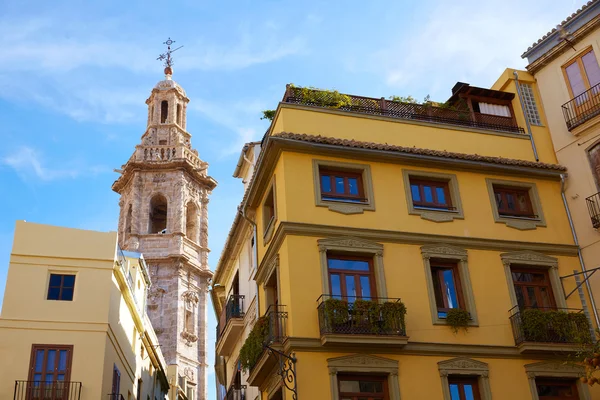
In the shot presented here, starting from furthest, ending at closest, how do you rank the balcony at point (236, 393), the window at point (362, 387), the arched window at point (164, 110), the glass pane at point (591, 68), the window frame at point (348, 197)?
the arched window at point (164, 110)
the balcony at point (236, 393)
the glass pane at point (591, 68)
the window frame at point (348, 197)
the window at point (362, 387)

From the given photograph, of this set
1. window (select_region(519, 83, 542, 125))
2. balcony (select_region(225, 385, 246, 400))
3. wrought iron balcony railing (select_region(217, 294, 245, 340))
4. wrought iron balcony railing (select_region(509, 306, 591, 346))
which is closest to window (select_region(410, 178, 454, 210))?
wrought iron balcony railing (select_region(509, 306, 591, 346))

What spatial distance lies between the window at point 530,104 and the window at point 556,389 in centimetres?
857

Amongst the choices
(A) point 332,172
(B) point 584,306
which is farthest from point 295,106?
(B) point 584,306

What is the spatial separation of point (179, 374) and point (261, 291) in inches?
1234

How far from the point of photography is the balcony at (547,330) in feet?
66.3

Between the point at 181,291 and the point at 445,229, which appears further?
the point at 181,291

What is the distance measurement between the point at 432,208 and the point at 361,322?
4642 millimetres

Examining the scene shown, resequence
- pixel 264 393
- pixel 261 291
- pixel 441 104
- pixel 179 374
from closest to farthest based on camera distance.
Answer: pixel 264 393 → pixel 261 291 → pixel 441 104 → pixel 179 374

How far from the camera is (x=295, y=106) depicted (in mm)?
22891

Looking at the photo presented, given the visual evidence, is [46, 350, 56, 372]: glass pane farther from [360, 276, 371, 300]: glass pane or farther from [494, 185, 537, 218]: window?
[494, 185, 537, 218]: window

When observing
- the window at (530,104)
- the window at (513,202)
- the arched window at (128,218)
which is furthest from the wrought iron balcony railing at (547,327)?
the arched window at (128,218)

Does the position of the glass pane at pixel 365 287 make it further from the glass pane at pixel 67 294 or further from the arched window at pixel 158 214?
the arched window at pixel 158 214

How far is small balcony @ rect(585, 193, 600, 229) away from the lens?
72.8 ft

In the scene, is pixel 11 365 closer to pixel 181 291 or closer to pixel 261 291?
pixel 261 291
